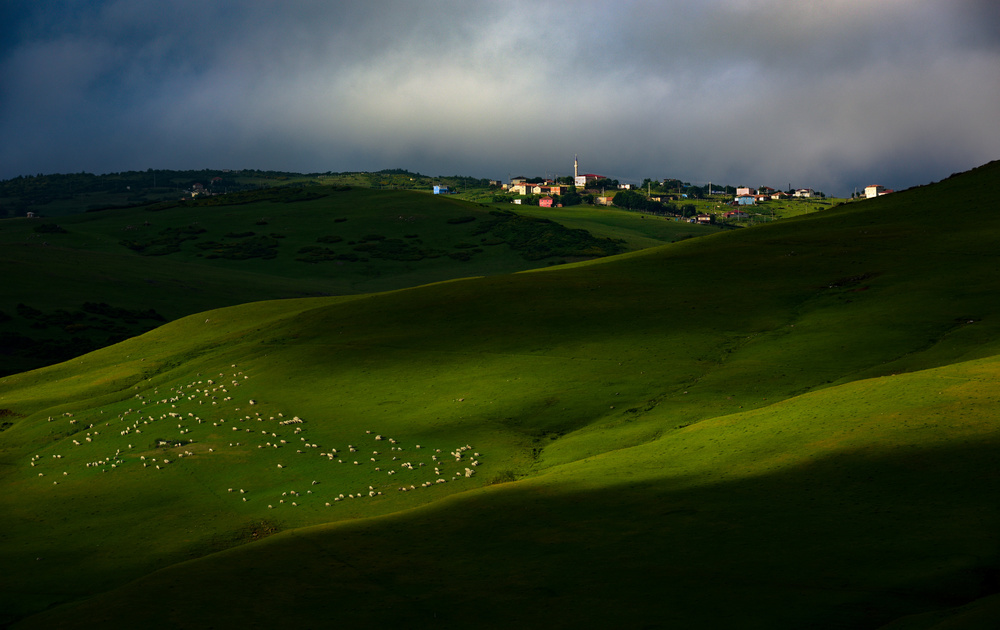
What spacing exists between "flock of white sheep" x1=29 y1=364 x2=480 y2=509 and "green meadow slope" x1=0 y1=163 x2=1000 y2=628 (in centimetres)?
17

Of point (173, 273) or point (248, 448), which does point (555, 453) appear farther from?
point (173, 273)

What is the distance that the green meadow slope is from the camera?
55.8ft

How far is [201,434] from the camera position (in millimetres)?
40188

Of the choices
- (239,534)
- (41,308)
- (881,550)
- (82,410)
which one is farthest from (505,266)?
(881,550)

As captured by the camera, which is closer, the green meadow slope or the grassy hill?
the green meadow slope

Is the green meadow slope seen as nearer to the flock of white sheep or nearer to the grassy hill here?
the flock of white sheep

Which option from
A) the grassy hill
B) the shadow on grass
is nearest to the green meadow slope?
the shadow on grass

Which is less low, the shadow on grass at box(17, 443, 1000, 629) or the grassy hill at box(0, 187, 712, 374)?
the grassy hill at box(0, 187, 712, 374)

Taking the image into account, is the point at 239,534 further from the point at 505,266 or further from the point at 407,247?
the point at 407,247

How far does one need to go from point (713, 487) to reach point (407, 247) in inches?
6815

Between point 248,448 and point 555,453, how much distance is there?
14.1 m

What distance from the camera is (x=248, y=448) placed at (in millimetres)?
37562

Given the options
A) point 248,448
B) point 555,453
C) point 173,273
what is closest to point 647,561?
point 555,453

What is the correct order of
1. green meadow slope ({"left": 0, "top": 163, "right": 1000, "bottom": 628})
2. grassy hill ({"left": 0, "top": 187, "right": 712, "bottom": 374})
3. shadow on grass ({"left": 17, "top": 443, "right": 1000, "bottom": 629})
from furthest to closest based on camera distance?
grassy hill ({"left": 0, "top": 187, "right": 712, "bottom": 374}) → green meadow slope ({"left": 0, "top": 163, "right": 1000, "bottom": 628}) → shadow on grass ({"left": 17, "top": 443, "right": 1000, "bottom": 629})
